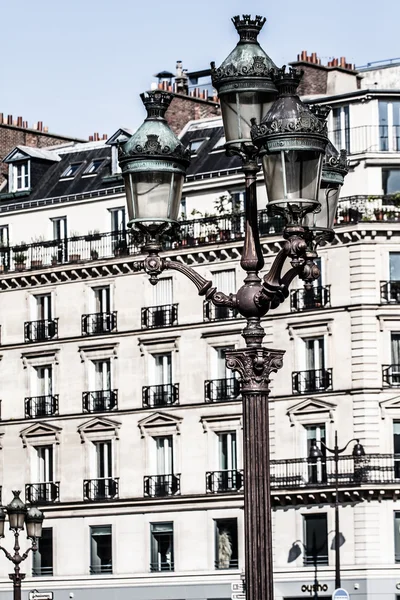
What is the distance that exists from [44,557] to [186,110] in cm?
1994

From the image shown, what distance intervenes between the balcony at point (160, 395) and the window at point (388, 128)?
472 inches

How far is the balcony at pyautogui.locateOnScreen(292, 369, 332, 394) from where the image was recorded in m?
69.4

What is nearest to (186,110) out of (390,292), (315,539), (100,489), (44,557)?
(390,292)

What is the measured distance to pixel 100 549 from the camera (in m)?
74.5

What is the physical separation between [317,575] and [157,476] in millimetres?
7500

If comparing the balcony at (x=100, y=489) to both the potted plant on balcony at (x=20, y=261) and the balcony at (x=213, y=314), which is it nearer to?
the balcony at (x=213, y=314)

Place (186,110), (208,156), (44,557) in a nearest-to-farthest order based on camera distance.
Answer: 1. (44,557)
2. (208,156)
3. (186,110)

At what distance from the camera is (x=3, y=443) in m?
78.1

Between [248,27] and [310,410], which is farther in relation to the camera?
[310,410]

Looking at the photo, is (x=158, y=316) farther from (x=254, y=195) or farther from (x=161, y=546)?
(x=254, y=195)

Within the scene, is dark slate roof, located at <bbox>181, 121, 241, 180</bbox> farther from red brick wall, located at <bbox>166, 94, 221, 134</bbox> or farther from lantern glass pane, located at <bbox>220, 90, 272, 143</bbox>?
lantern glass pane, located at <bbox>220, 90, 272, 143</bbox>

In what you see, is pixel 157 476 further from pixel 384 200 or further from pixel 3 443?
pixel 384 200

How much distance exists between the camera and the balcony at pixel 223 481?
7094 cm

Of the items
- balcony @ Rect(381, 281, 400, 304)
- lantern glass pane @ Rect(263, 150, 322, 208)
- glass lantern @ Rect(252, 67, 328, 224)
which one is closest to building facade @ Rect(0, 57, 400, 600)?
balcony @ Rect(381, 281, 400, 304)
